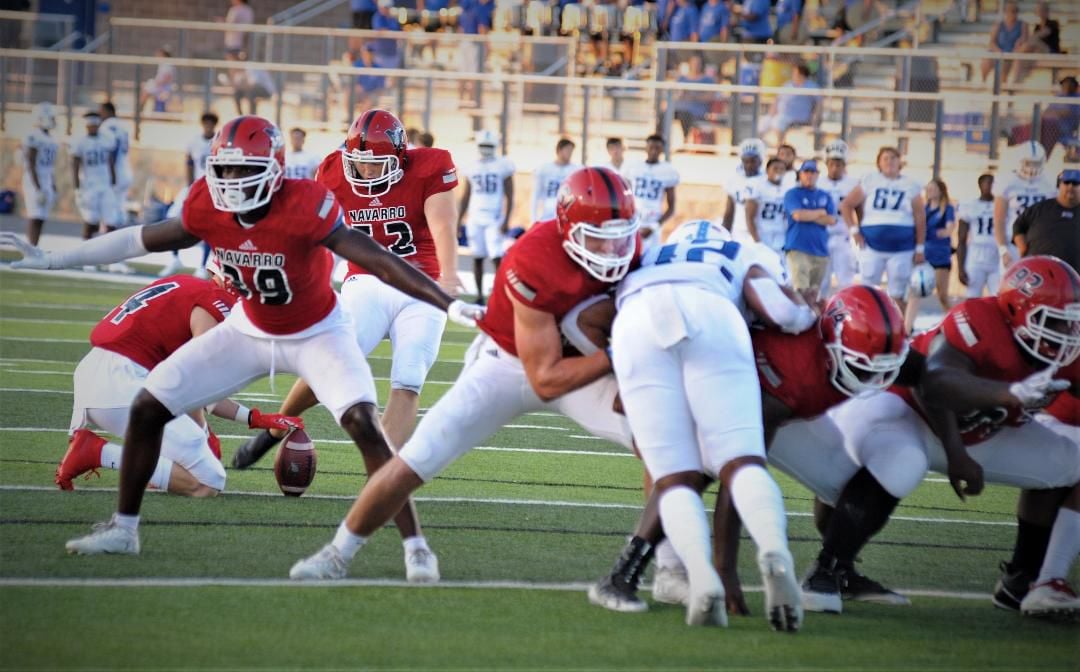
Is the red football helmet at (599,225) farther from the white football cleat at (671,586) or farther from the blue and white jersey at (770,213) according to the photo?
the blue and white jersey at (770,213)

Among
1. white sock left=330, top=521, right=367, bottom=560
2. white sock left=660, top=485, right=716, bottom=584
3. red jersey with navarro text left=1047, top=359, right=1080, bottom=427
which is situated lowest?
white sock left=330, top=521, right=367, bottom=560

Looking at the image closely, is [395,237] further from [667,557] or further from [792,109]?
[792,109]

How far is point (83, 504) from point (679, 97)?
45.6 feet

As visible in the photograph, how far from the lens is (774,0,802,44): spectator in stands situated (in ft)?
67.4

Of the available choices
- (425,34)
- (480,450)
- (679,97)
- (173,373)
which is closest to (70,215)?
(425,34)

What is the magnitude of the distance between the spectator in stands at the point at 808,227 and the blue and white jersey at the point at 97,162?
900 cm

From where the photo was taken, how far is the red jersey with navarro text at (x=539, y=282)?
15.5ft

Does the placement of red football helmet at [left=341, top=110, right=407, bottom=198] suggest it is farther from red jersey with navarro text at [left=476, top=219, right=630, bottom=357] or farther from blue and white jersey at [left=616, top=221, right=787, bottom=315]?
blue and white jersey at [left=616, top=221, right=787, bottom=315]

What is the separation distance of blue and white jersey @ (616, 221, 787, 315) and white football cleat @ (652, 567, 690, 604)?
2.93 feet

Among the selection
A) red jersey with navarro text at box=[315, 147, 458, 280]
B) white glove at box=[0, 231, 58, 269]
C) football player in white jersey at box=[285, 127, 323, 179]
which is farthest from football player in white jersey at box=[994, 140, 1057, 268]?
white glove at box=[0, 231, 58, 269]

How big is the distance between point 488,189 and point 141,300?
11303 mm

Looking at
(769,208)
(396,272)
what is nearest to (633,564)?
(396,272)

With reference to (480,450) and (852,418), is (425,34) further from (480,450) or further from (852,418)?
(852,418)

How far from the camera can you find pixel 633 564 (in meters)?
4.77
